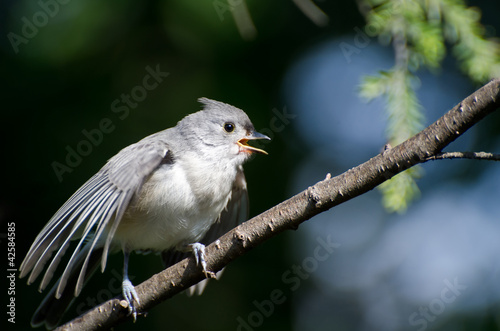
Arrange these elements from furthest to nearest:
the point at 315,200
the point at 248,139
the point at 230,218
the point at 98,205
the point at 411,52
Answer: the point at 230,218 → the point at 248,139 → the point at 98,205 → the point at 411,52 → the point at 315,200

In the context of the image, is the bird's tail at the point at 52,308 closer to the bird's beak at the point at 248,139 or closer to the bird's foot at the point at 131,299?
the bird's foot at the point at 131,299

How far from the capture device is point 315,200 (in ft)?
6.89

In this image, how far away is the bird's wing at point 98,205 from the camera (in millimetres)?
2561

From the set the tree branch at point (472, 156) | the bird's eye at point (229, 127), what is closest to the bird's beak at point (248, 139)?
the bird's eye at point (229, 127)

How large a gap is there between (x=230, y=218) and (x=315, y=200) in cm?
168

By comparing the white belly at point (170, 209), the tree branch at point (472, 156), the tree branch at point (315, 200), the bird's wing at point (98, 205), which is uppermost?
the bird's wing at point (98, 205)

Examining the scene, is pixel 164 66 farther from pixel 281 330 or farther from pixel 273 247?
pixel 281 330

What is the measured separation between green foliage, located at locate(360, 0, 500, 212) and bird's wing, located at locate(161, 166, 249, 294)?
1283 millimetres

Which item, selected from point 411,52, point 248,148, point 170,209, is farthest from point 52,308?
point 411,52

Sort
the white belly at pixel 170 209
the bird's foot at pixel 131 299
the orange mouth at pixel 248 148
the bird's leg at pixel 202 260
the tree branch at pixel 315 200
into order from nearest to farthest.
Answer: the tree branch at pixel 315 200, the bird's leg at pixel 202 260, the bird's foot at pixel 131 299, the white belly at pixel 170 209, the orange mouth at pixel 248 148

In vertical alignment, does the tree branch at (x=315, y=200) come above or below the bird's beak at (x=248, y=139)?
below

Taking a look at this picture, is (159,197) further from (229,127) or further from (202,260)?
(229,127)

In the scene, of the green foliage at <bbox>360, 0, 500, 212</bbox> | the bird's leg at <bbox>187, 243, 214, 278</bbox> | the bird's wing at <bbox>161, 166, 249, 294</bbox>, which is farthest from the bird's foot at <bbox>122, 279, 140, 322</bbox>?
the green foliage at <bbox>360, 0, 500, 212</bbox>

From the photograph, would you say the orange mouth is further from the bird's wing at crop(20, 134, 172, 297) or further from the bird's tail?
the bird's tail
